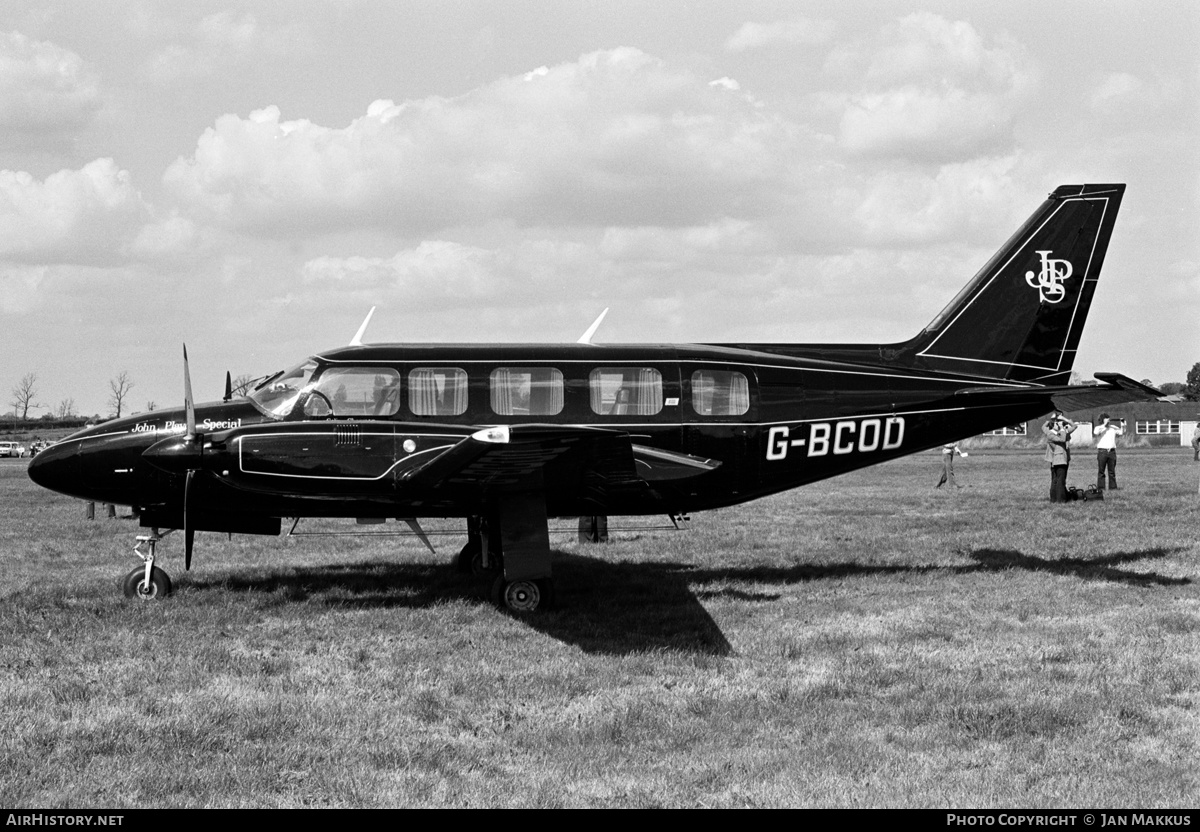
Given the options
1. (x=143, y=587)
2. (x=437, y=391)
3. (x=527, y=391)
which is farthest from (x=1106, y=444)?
(x=143, y=587)

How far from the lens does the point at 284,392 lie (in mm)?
12430

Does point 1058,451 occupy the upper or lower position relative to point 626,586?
upper

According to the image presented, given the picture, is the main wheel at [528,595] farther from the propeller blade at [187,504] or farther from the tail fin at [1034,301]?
the tail fin at [1034,301]

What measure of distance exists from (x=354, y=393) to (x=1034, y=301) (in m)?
9.03

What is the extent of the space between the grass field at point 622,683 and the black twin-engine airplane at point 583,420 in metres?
1.11

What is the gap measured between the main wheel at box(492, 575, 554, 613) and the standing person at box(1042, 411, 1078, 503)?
49.5ft

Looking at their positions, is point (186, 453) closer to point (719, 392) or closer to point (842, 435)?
point (719, 392)

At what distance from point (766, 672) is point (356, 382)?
6.01 metres

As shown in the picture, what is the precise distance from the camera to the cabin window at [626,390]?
12828 mm

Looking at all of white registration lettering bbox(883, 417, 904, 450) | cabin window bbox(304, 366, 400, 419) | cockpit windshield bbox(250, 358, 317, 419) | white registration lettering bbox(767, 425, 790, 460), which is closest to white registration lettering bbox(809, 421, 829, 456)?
white registration lettering bbox(767, 425, 790, 460)

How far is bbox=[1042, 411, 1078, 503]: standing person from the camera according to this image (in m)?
23.1

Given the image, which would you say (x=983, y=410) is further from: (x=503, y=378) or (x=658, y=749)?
(x=658, y=749)

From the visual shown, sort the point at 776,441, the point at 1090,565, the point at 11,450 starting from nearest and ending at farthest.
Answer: the point at 776,441
the point at 1090,565
the point at 11,450

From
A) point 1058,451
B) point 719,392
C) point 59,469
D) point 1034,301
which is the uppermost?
point 1034,301
